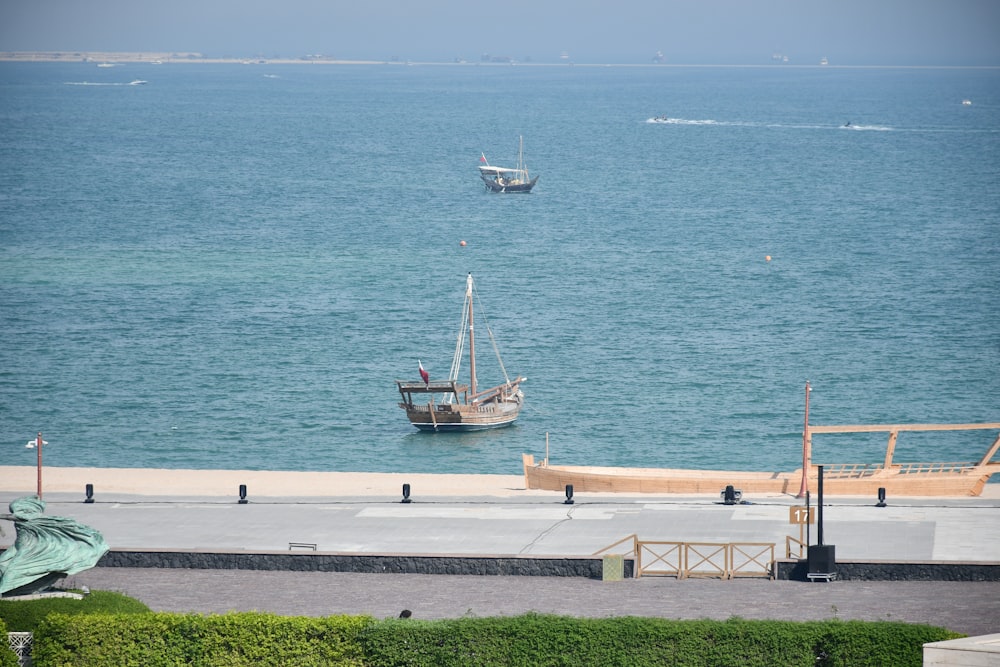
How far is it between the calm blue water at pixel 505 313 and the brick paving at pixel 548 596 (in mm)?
24955

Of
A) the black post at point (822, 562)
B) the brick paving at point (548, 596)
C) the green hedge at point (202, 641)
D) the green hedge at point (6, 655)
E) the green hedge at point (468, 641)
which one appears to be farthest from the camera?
the black post at point (822, 562)

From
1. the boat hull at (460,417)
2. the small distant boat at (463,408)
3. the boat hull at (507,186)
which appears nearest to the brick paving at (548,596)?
the small distant boat at (463,408)

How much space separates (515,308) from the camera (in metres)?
85.4

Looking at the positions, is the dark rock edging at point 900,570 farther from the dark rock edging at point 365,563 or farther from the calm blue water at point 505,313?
the calm blue water at point 505,313

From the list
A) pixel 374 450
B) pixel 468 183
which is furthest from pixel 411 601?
pixel 468 183

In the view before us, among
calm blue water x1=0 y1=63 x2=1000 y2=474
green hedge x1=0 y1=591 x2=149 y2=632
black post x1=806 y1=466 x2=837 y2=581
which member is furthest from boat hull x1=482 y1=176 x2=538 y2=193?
green hedge x1=0 y1=591 x2=149 y2=632

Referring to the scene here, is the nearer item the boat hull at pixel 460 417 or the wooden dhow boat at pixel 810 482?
the wooden dhow boat at pixel 810 482

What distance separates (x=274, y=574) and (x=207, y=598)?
79.2 inches

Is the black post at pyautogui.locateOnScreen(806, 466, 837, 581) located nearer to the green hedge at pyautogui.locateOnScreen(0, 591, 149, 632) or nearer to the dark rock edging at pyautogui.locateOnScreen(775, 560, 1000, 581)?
the dark rock edging at pyautogui.locateOnScreen(775, 560, 1000, 581)

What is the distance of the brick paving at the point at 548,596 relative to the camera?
28.3 meters

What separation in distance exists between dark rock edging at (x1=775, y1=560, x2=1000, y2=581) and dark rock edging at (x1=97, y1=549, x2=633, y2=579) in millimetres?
3393

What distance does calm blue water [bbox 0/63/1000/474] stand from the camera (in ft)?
198

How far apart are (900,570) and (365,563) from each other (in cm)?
1117

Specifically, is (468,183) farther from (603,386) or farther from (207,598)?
(207,598)
